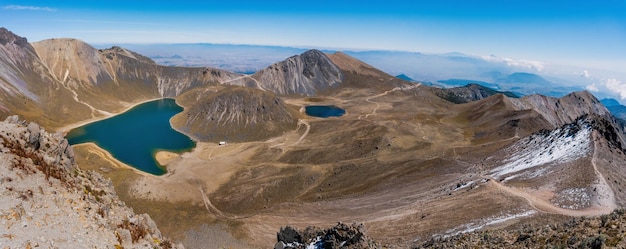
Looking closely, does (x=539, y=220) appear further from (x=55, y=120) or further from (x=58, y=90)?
(x=58, y=90)

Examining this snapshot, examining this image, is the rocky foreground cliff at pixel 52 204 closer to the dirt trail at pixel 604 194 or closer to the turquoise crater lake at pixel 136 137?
the dirt trail at pixel 604 194

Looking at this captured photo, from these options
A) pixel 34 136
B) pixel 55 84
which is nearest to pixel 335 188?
pixel 34 136

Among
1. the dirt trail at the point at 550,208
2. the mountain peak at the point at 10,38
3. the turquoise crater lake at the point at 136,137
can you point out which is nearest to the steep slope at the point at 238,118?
the turquoise crater lake at the point at 136,137

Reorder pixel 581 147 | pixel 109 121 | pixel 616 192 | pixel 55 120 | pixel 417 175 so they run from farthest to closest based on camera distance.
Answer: pixel 109 121 < pixel 55 120 < pixel 417 175 < pixel 581 147 < pixel 616 192

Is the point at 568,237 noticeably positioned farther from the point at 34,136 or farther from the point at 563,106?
the point at 563,106

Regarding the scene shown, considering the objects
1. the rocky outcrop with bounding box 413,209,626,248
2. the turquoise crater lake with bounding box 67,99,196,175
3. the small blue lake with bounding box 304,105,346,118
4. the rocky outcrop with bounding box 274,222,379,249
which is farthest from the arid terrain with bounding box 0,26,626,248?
the small blue lake with bounding box 304,105,346,118

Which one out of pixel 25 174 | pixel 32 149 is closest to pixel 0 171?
pixel 25 174
